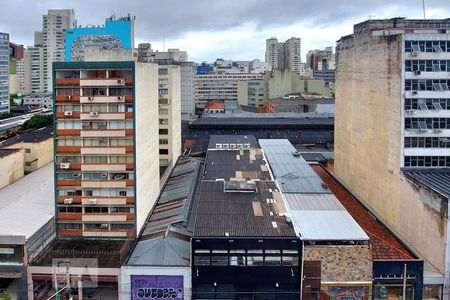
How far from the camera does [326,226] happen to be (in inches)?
1556

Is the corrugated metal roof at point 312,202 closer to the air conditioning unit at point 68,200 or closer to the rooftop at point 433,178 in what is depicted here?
the rooftop at point 433,178

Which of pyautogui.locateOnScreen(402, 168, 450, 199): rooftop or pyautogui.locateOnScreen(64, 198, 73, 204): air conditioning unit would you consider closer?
pyautogui.locateOnScreen(402, 168, 450, 199): rooftop

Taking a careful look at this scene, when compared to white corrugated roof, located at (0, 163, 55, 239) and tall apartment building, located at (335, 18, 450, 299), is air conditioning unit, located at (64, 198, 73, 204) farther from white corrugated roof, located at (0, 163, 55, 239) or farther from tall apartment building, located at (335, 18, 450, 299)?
tall apartment building, located at (335, 18, 450, 299)


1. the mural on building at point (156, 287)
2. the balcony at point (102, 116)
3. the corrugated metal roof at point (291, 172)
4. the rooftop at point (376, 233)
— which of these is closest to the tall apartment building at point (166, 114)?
the corrugated metal roof at point (291, 172)

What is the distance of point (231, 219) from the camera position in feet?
132

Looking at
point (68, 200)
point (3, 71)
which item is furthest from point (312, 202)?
point (3, 71)

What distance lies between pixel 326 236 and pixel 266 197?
10383 millimetres

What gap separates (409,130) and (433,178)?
4.93m

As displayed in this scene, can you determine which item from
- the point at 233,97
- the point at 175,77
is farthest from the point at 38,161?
the point at 233,97

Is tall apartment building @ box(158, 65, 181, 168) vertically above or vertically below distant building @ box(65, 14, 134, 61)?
below

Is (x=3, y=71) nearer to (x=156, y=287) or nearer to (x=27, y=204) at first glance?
(x=27, y=204)

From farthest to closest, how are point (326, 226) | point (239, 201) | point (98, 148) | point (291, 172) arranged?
point (291, 172) → point (239, 201) → point (98, 148) → point (326, 226)

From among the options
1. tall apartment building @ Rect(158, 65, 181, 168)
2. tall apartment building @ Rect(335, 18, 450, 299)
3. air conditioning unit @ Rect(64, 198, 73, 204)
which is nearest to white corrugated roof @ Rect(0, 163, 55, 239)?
air conditioning unit @ Rect(64, 198, 73, 204)

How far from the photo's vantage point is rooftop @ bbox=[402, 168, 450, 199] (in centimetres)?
3869
